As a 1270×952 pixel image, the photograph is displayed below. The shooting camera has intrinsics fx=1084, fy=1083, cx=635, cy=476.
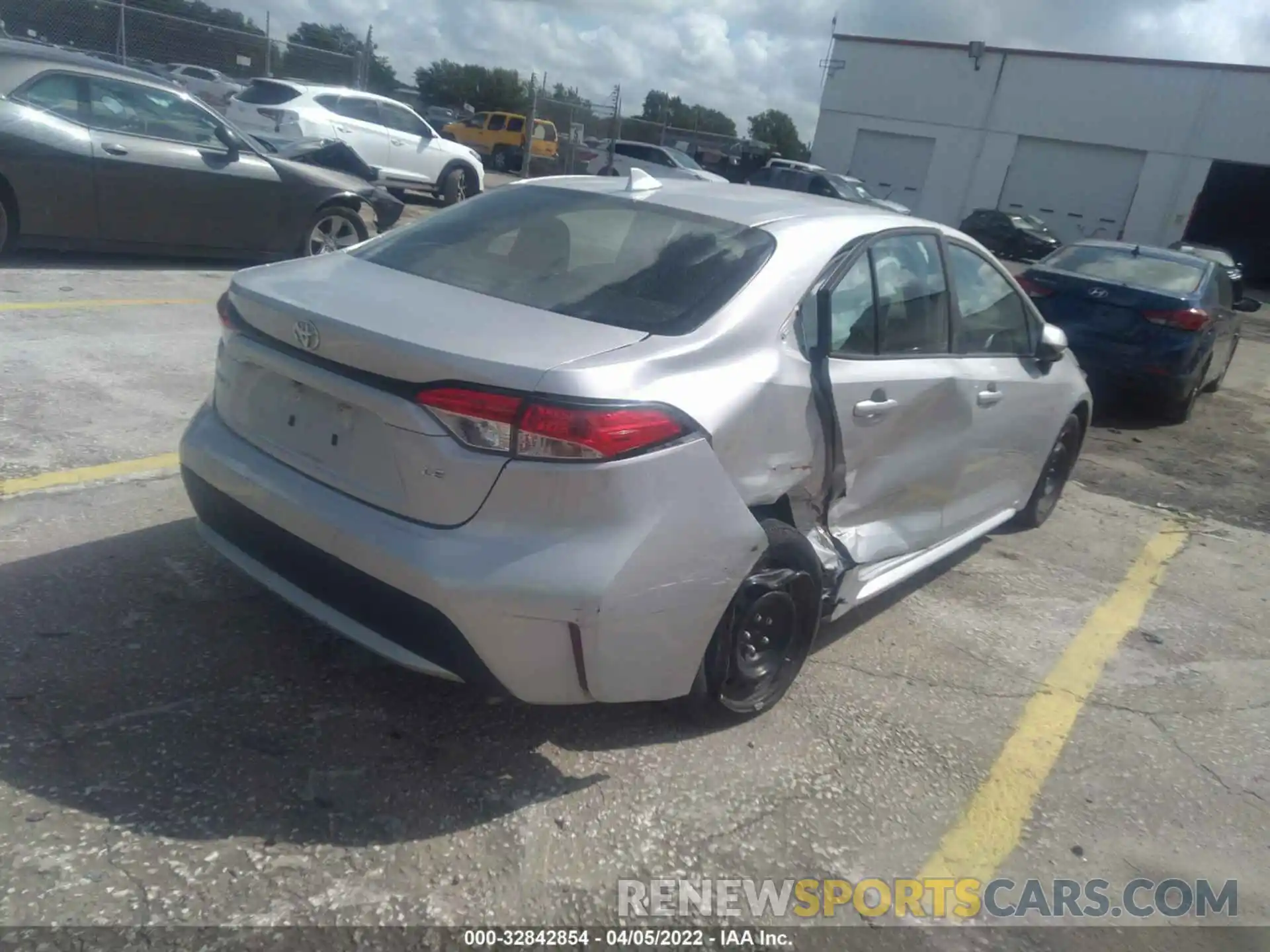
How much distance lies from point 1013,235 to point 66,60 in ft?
93.9

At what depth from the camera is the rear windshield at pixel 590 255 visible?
317cm

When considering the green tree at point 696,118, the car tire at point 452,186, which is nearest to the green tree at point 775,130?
the green tree at point 696,118

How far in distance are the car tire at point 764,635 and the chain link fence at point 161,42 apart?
1828 cm

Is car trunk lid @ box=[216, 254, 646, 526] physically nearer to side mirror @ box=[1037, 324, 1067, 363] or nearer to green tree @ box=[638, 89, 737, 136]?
side mirror @ box=[1037, 324, 1067, 363]

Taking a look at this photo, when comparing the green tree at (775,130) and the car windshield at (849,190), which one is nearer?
the car windshield at (849,190)

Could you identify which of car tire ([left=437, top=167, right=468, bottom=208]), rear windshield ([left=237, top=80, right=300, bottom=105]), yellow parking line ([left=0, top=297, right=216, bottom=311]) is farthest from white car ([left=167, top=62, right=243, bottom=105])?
yellow parking line ([left=0, top=297, right=216, bottom=311])

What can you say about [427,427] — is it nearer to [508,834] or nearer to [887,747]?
[508,834]

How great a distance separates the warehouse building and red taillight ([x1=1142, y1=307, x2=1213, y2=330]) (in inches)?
1148

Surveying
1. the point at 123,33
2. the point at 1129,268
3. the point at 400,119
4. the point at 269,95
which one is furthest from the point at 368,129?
the point at 1129,268

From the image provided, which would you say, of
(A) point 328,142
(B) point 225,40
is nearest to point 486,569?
(A) point 328,142

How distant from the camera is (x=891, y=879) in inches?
114

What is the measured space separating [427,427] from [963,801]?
6.48 ft

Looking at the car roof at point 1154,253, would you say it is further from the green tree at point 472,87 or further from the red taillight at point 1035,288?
the green tree at point 472,87

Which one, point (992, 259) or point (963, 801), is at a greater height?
point (992, 259)
